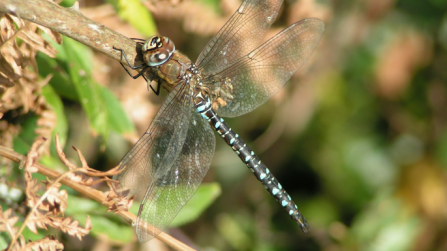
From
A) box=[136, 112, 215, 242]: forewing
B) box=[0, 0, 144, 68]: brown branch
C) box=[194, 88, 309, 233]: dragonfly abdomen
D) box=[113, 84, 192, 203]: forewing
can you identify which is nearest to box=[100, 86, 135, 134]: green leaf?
box=[113, 84, 192, 203]: forewing

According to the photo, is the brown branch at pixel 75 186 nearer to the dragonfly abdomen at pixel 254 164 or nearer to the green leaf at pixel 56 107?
the green leaf at pixel 56 107

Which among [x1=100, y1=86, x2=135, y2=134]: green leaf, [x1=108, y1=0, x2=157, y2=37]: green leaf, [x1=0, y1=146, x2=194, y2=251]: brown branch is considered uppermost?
[x1=108, y1=0, x2=157, y2=37]: green leaf

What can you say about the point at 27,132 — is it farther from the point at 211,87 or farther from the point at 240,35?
the point at 240,35

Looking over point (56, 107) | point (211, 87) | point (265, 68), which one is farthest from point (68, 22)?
point (265, 68)

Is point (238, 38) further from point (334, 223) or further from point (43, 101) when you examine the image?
point (334, 223)

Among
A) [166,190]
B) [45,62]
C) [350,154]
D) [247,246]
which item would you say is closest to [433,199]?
[350,154]

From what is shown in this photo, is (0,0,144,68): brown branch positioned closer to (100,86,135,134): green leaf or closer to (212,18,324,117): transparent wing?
(100,86,135,134): green leaf
